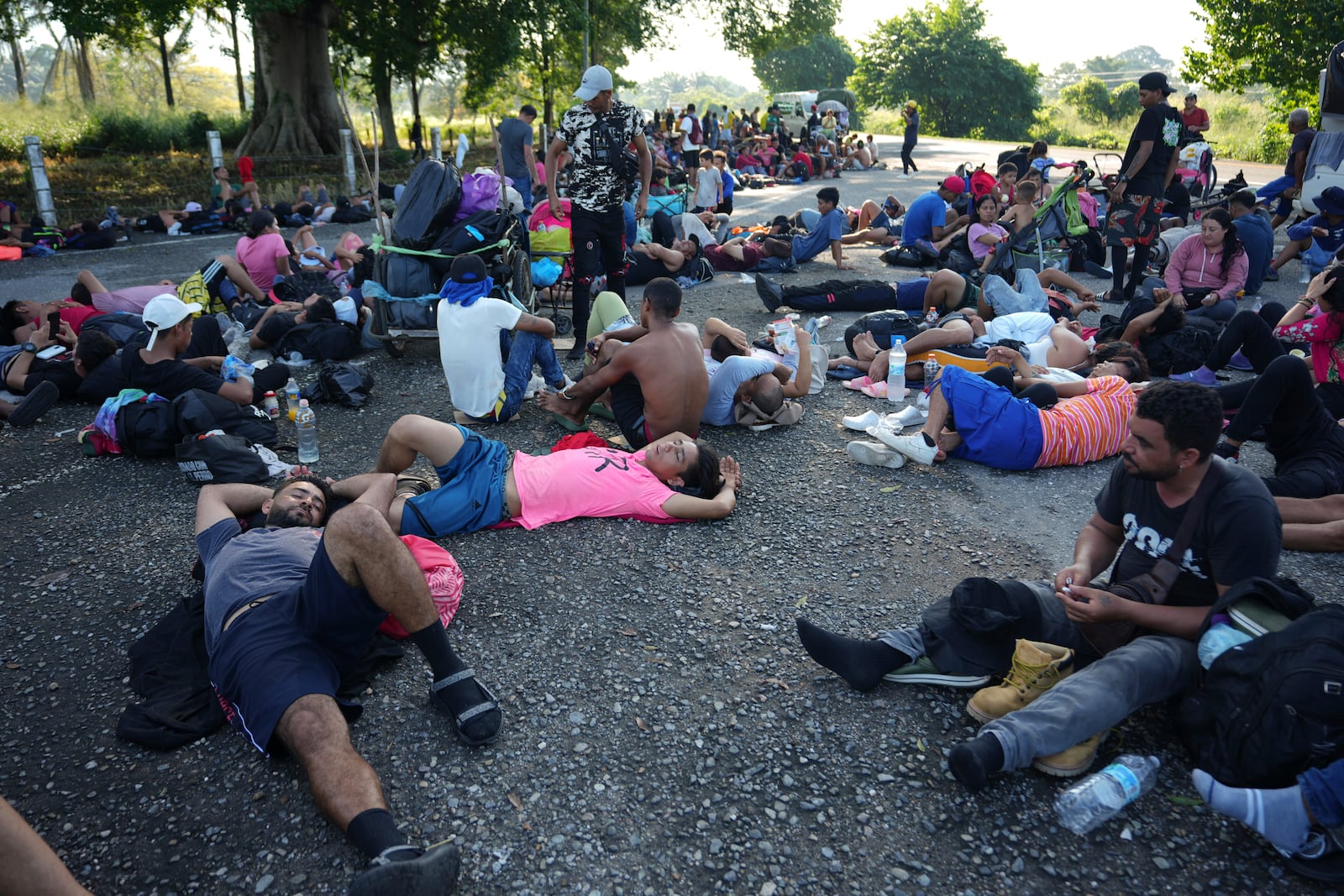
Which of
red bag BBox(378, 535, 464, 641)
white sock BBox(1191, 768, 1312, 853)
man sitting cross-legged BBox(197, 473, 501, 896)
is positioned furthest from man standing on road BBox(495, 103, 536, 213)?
white sock BBox(1191, 768, 1312, 853)

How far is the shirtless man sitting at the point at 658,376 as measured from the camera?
16.3 ft

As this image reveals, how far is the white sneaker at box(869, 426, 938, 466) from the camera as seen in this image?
5.06 metres

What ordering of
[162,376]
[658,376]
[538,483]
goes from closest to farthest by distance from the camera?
[538,483], [658,376], [162,376]

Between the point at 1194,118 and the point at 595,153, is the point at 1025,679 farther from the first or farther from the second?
the point at 1194,118

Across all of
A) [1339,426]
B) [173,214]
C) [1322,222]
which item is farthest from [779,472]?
[173,214]

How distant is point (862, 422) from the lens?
5.72m

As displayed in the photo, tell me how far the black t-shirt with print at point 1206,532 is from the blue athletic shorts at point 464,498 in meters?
2.74

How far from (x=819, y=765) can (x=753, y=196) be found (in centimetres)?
1653

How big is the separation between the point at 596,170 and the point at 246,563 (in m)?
4.52

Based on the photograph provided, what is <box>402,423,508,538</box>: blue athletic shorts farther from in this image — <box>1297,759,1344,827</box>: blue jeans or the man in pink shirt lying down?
<box>1297,759,1344,827</box>: blue jeans

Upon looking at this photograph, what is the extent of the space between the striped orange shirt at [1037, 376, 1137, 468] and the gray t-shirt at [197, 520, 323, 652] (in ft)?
13.1

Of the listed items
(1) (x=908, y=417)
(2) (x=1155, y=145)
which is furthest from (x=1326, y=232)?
(1) (x=908, y=417)

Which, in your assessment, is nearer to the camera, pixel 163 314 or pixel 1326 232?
pixel 163 314

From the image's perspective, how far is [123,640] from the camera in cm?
352
